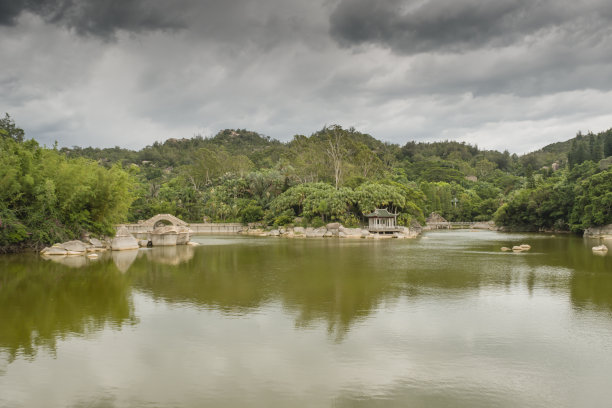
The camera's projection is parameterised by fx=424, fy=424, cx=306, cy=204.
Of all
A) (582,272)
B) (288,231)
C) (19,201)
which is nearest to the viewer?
→ (582,272)

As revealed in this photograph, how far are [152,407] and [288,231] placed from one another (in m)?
39.0

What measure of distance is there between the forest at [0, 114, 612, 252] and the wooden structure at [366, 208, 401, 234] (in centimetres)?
111

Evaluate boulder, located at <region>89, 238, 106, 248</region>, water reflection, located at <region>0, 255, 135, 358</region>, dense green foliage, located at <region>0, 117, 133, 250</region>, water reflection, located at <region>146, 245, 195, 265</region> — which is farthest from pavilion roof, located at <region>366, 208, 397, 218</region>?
water reflection, located at <region>0, 255, 135, 358</region>

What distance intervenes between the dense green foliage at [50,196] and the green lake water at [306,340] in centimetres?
694

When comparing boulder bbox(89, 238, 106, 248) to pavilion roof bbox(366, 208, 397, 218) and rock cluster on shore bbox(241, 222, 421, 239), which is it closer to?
rock cluster on shore bbox(241, 222, 421, 239)

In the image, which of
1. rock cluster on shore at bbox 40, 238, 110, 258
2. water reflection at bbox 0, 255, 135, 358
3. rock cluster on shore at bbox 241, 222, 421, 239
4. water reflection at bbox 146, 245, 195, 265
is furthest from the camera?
rock cluster on shore at bbox 241, 222, 421, 239

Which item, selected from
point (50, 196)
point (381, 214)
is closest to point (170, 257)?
point (50, 196)

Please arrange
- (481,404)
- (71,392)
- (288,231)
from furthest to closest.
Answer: (288,231) → (71,392) → (481,404)

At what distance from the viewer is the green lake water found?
19.8ft

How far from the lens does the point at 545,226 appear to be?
4897cm

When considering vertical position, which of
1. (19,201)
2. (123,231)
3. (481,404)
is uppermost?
(19,201)

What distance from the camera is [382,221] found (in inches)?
1689

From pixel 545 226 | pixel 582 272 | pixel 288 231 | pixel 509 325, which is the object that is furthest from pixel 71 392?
pixel 545 226

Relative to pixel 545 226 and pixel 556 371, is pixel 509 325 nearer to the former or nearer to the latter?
pixel 556 371
